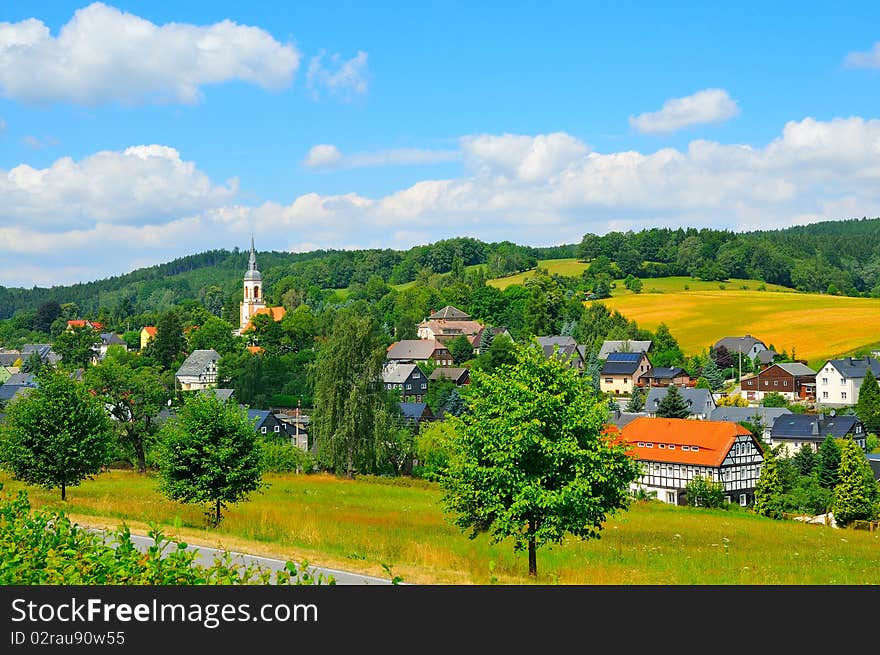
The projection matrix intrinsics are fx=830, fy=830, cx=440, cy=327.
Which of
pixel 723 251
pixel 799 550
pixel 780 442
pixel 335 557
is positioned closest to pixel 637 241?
pixel 723 251

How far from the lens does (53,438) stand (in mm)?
28047

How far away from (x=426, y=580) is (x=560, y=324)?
404 feet

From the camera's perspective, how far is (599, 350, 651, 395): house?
4377 inches

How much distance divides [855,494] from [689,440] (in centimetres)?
1714

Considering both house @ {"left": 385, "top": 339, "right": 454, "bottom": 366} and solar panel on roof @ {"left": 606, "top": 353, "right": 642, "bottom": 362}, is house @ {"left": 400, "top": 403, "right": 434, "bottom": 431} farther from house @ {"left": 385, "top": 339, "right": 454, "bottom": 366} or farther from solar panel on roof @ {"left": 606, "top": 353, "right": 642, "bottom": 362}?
house @ {"left": 385, "top": 339, "right": 454, "bottom": 366}

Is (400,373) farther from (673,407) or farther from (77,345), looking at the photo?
(77,345)

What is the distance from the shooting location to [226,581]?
27.8 feet

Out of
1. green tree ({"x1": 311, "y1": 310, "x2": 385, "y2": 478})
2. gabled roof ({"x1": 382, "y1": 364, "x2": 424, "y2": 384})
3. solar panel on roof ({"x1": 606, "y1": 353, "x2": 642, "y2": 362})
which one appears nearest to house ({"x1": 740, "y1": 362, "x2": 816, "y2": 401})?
solar panel on roof ({"x1": 606, "y1": 353, "x2": 642, "y2": 362})

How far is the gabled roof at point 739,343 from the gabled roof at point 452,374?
37164 millimetres

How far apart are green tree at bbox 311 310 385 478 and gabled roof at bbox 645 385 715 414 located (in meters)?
47.9

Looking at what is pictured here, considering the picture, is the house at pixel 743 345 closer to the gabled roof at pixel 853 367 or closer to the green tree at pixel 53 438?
the gabled roof at pixel 853 367

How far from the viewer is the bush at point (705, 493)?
5541 centimetres

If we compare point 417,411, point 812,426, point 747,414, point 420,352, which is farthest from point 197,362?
point 812,426
